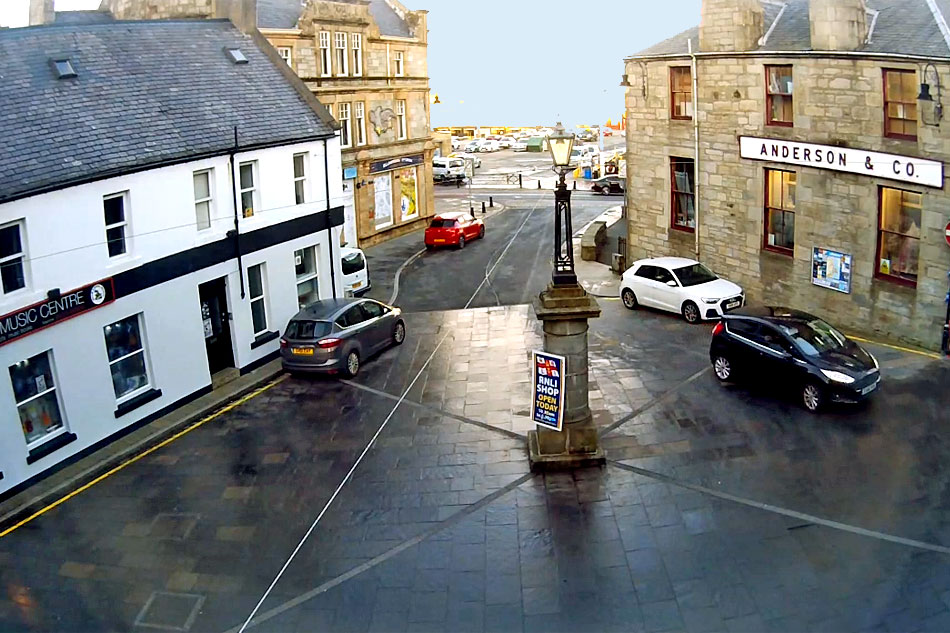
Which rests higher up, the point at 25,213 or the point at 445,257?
the point at 25,213

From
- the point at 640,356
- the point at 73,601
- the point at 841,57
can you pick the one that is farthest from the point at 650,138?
the point at 73,601

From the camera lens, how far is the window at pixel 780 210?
26.3 metres

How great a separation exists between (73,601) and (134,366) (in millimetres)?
7658

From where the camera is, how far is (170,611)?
12.9 metres

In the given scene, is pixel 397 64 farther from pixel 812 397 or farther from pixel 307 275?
pixel 812 397

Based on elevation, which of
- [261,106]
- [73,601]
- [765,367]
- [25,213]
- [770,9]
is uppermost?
[770,9]

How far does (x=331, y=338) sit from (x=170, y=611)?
10246 millimetres

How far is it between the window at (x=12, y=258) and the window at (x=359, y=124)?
25.3 metres

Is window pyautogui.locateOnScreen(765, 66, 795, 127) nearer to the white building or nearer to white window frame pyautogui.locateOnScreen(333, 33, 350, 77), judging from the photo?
the white building

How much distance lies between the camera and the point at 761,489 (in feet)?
A: 51.1

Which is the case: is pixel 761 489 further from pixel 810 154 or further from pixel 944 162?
pixel 810 154

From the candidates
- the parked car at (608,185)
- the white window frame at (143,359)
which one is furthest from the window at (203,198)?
the parked car at (608,185)

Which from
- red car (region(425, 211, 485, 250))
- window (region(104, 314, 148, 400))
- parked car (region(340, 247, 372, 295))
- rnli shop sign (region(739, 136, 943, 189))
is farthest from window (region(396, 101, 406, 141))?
window (region(104, 314, 148, 400))

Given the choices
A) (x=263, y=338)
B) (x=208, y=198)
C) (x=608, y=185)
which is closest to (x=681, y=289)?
(x=263, y=338)
